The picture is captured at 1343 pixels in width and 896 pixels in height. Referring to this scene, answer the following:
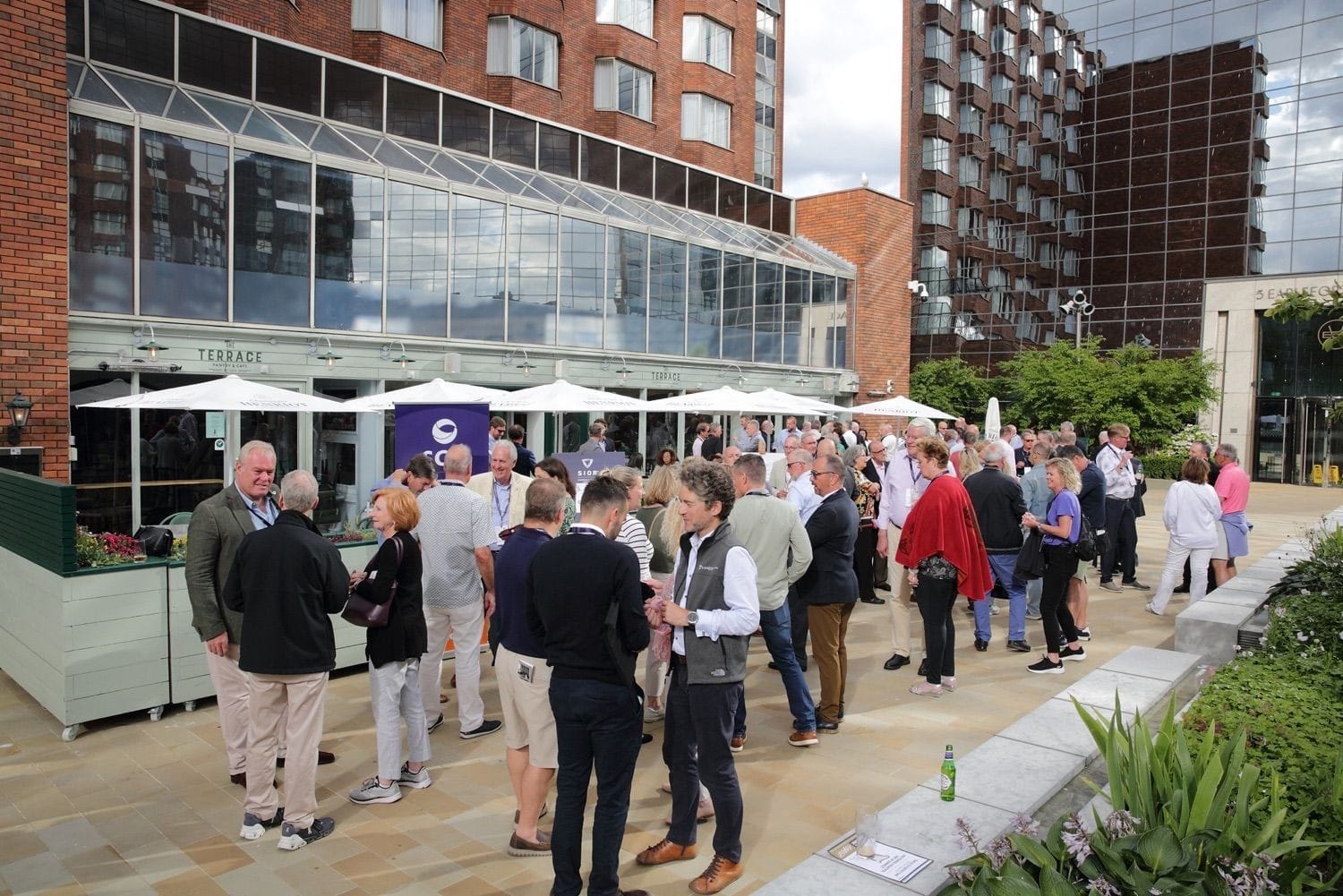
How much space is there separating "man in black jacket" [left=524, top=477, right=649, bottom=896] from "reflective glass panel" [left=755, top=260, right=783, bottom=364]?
18.5 m

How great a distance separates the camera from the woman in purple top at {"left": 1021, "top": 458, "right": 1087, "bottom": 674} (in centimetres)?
766

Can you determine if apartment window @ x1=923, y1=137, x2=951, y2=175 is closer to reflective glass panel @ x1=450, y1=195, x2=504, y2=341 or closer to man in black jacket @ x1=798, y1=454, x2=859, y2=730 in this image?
reflective glass panel @ x1=450, y1=195, x2=504, y2=341

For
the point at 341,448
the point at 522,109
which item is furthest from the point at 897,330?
the point at 341,448

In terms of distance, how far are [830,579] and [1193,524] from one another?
565 cm

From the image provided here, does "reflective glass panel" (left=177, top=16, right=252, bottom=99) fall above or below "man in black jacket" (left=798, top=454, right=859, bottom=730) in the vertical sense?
above

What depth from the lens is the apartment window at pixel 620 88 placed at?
76.1 ft

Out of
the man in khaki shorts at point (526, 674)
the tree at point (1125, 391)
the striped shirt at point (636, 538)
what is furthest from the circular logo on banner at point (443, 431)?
the tree at point (1125, 391)

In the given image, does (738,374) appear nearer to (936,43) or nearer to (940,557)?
(940,557)

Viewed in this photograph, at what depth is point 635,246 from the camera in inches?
737

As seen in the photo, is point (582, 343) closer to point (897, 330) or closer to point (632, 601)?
point (897, 330)

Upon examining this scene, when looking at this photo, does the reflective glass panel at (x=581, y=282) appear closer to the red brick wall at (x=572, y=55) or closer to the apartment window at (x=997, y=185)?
the red brick wall at (x=572, y=55)

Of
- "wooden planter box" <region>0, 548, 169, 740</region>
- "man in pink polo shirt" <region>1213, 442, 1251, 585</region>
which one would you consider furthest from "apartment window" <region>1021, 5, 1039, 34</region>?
"wooden planter box" <region>0, 548, 169, 740</region>

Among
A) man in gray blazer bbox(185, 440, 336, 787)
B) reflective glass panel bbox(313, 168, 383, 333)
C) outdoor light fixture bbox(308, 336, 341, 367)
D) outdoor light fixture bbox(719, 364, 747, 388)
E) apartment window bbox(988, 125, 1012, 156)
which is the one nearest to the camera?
man in gray blazer bbox(185, 440, 336, 787)

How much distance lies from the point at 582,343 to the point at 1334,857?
50.3 ft
